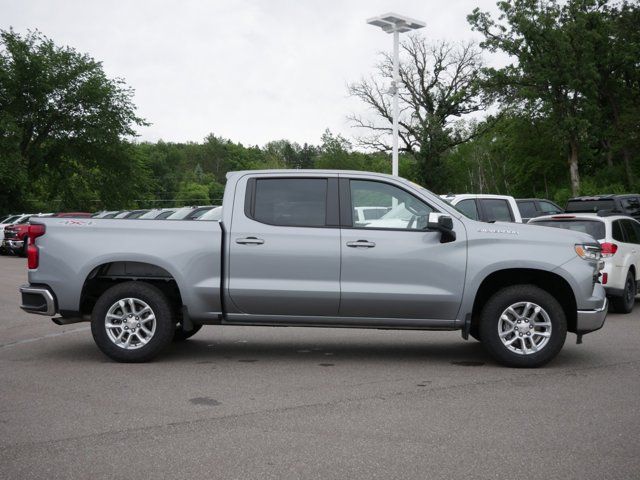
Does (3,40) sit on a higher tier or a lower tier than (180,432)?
higher

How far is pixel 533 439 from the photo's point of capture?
200 inches

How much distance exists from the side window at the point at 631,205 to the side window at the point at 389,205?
48.3ft

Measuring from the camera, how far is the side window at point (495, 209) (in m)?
16.3

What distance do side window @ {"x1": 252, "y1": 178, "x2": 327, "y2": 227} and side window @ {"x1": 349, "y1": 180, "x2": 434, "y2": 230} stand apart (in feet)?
1.15

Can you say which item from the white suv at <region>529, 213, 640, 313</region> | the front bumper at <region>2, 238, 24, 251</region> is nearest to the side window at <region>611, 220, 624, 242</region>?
the white suv at <region>529, 213, 640, 313</region>

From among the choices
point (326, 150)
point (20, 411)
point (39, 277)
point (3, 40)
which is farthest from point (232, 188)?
point (326, 150)

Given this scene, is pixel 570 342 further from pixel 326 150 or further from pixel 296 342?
pixel 326 150

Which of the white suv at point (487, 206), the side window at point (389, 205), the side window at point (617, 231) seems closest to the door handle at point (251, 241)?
the side window at point (389, 205)

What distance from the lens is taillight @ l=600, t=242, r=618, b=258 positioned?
39.2 feet

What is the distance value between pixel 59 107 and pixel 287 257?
150ft

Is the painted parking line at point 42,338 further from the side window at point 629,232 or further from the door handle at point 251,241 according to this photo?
the side window at point 629,232

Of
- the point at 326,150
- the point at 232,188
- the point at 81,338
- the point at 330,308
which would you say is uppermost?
the point at 326,150

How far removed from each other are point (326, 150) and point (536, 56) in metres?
54.2

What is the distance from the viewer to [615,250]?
39.4 ft
